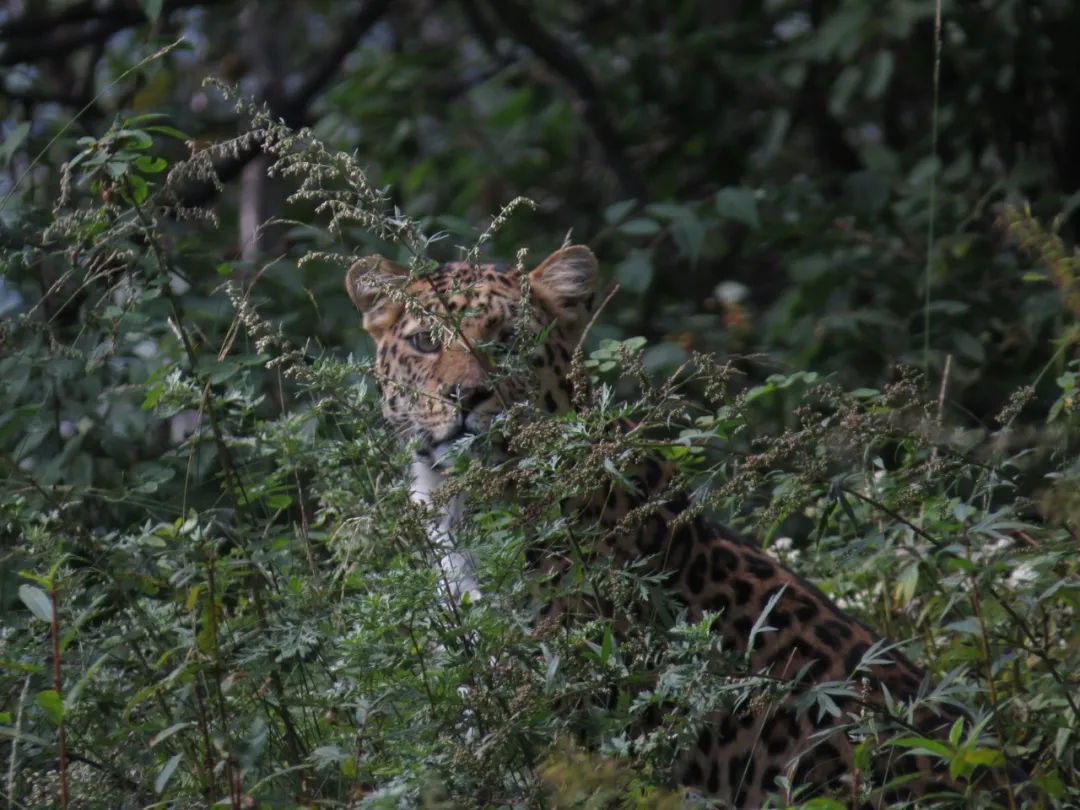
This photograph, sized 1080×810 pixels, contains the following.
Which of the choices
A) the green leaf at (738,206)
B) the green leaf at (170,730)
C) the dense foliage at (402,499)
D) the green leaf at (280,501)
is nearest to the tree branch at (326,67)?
the dense foliage at (402,499)

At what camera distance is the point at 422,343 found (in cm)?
495

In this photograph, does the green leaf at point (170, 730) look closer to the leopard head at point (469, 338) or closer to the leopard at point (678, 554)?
the leopard at point (678, 554)

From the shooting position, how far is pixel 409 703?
3195 millimetres

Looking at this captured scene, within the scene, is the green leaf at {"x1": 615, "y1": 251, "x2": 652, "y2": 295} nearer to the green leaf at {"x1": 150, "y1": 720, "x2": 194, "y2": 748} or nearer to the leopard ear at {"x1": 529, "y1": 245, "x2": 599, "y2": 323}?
the leopard ear at {"x1": 529, "y1": 245, "x2": 599, "y2": 323}

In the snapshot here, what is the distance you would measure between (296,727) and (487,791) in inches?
24.9

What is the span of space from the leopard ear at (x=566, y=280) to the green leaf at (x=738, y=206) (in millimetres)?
1709

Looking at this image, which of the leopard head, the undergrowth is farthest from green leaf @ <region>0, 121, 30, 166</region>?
the leopard head

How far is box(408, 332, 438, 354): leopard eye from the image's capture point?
4926 millimetres

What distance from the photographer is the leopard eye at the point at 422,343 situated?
4.93 meters

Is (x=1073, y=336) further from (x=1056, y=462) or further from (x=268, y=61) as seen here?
(x=268, y=61)

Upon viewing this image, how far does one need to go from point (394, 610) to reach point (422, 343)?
6.23ft

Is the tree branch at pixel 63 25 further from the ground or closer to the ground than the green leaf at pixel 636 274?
further from the ground

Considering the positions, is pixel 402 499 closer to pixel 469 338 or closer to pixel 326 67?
pixel 469 338

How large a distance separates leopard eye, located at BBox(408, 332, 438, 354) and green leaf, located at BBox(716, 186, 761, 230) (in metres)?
2.02
